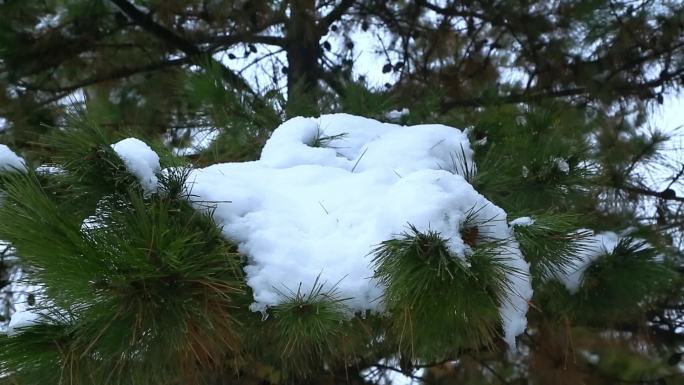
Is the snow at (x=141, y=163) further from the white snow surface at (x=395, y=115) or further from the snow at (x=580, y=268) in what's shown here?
the white snow surface at (x=395, y=115)

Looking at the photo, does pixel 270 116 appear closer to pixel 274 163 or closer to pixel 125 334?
pixel 274 163

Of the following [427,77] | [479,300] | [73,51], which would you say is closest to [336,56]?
[427,77]

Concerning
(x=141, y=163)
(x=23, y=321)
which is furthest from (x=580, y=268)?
(x=23, y=321)

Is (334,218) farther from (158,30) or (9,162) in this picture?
(158,30)

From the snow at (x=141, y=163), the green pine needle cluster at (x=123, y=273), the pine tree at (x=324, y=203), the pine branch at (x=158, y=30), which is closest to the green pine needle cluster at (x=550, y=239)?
the pine tree at (x=324, y=203)

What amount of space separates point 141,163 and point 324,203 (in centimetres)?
32

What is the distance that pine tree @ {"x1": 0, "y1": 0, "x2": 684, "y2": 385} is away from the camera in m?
0.90

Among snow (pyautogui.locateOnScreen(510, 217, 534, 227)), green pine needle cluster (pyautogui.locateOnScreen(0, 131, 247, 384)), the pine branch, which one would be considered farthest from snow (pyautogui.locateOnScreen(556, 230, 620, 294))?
the pine branch

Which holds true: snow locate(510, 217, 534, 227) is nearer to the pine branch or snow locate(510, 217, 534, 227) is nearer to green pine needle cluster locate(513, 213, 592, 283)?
green pine needle cluster locate(513, 213, 592, 283)

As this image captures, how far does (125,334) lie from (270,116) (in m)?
1.09

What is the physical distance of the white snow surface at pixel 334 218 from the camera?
98 cm

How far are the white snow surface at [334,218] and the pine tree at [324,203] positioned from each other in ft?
0.04

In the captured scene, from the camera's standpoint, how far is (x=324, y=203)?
3.70ft

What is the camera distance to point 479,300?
0.92 meters
